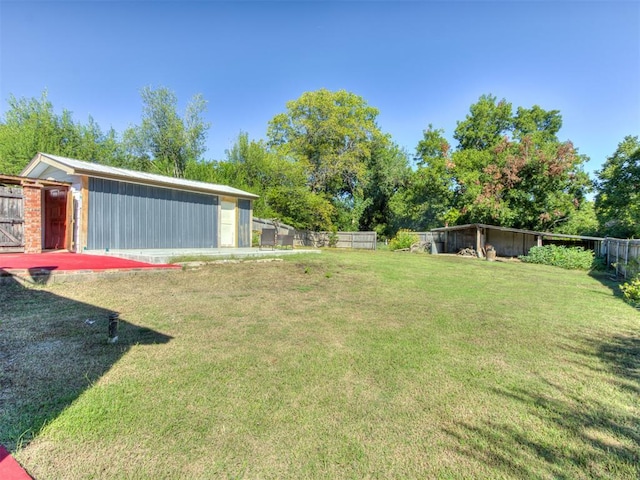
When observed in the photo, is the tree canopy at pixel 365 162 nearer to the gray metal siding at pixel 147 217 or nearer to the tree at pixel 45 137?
the tree at pixel 45 137

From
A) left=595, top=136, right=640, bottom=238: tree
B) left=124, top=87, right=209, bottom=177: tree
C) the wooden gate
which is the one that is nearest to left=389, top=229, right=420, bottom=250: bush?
left=595, top=136, right=640, bottom=238: tree

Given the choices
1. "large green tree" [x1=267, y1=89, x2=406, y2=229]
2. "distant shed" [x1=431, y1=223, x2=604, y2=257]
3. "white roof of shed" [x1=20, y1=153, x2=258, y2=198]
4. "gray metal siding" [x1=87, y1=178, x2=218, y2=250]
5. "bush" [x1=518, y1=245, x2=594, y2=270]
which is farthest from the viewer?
"large green tree" [x1=267, y1=89, x2=406, y2=229]

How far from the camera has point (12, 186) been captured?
29.5 ft

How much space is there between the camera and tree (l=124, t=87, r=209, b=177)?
24.3 meters

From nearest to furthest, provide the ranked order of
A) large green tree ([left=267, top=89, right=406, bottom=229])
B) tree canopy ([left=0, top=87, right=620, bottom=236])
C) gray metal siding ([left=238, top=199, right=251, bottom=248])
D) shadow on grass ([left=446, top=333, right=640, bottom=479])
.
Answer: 1. shadow on grass ([left=446, top=333, right=640, bottom=479])
2. gray metal siding ([left=238, top=199, right=251, bottom=248])
3. tree canopy ([left=0, top=87, right=620, bottom=236])
4. large green tree ([left=267, top=89, right=406, bottom=229])

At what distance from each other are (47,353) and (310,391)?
245 centimetres

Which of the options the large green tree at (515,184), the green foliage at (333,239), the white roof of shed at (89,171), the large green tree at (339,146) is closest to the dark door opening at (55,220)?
the white roof of shed at (89,171)

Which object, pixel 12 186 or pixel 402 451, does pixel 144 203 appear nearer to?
pixel 12 186

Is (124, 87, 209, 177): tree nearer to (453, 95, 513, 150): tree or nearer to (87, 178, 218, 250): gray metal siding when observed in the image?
(87, 178, 218, 250): gray metal siding

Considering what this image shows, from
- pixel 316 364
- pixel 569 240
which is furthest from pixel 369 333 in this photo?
pixel 569 240

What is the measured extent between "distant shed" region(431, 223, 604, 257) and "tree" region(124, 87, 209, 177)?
20.8 meters

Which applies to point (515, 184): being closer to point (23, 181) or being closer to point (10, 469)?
point (23, 181)

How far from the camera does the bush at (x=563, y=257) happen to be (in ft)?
46.8

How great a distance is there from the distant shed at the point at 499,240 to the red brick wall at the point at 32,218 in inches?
792
